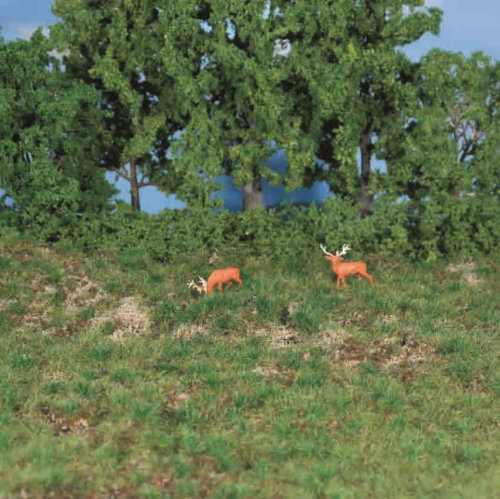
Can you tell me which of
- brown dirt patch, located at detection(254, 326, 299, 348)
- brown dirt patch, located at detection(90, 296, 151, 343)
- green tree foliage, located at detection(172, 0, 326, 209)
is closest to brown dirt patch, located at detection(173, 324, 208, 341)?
brown dirt patch, located at detection(90, 296, 151, 343)

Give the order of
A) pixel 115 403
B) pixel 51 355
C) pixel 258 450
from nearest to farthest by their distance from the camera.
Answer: pixel 258 450
pixel 115 403
pixel 51 355

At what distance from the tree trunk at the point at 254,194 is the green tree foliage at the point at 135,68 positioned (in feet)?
9.39

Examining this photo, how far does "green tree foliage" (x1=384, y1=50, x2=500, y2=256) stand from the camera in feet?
78.1

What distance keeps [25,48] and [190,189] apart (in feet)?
25.1

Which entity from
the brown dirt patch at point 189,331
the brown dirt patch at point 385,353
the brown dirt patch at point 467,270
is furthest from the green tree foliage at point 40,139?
the brown dirt patch at point 467,270

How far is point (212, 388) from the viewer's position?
13.4 meters

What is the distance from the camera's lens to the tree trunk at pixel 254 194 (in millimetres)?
26172

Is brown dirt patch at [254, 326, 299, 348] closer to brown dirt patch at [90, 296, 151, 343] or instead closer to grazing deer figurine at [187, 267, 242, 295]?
grazing deer figurine at [187, 267, 242, 295]

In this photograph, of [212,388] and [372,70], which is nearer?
[212,388]

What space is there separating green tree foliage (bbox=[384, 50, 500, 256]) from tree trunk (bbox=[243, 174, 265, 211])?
5.03 m

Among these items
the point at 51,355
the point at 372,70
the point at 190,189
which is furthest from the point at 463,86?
the point at 51,355

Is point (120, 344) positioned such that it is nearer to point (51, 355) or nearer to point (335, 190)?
point (51, 355)

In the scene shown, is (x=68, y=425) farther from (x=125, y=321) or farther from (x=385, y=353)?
(x=385, y=353)

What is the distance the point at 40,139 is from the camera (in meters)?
23.3
